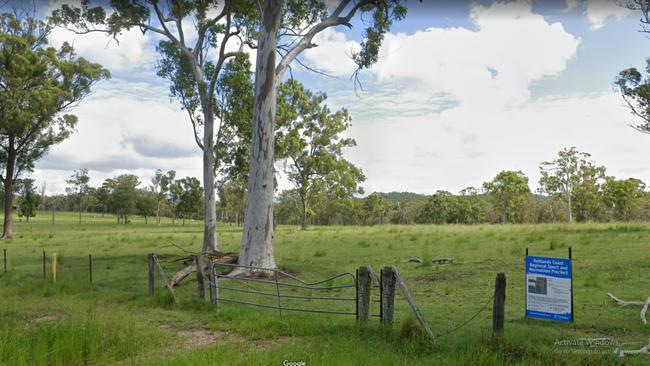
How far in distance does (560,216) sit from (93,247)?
73851 millimetres

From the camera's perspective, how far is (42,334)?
7383mm

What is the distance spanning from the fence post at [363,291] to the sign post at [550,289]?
9.13 feet

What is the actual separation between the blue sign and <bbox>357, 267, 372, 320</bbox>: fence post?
9.13 ft

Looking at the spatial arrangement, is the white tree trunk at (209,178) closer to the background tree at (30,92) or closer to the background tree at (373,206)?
the background tree at (30,92)

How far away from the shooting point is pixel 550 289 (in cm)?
807

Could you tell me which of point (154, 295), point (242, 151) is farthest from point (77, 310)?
point (242, 151)

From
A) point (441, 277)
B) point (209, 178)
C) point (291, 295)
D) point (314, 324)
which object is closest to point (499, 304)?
point (314, 324)

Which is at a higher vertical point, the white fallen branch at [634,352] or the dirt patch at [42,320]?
the white fallen branch at [634,352]

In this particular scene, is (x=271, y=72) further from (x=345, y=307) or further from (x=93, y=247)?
(x=93, y=247)

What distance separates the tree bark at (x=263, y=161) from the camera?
16031mm

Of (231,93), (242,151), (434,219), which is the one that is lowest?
(434,219)

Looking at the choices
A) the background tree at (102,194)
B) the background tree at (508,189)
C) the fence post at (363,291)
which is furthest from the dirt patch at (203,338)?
the background tree at (102,194)

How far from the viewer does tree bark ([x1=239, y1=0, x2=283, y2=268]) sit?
1603cm

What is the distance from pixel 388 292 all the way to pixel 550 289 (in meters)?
2.75
